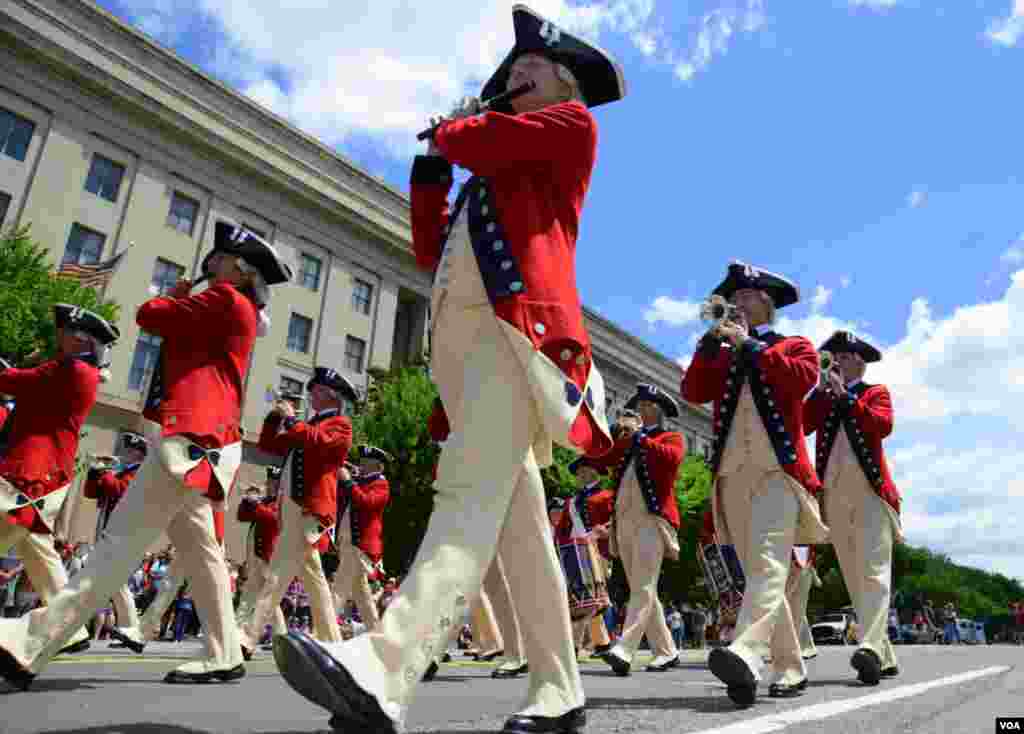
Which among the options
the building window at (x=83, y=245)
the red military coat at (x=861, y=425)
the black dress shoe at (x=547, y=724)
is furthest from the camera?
the building window at (x=83, y=245)

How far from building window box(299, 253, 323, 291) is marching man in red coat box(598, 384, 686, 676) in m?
29.0

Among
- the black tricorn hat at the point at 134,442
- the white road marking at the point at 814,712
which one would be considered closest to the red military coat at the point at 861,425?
the white road marking at the point at 814,712

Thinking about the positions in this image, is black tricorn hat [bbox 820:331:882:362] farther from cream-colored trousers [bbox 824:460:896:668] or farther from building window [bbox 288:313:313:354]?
building window [bbox 288:313:313:354]

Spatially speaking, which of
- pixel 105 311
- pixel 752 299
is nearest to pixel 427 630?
pixel 752 299

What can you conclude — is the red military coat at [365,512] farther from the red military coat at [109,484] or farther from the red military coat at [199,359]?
the red military coat at [199,359]

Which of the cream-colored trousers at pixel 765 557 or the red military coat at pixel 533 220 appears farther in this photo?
the cream-colored trousers at pixel 765 557

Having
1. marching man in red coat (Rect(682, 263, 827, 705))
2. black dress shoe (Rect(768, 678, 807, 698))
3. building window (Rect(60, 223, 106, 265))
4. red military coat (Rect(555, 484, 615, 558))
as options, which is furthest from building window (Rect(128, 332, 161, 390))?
black dress shoe (Rect(768, 678, 807, 698))

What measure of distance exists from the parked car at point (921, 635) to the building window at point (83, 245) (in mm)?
33965

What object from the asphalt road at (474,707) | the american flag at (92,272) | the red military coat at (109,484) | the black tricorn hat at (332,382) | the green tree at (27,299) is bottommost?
the asphalt road at (474,707)

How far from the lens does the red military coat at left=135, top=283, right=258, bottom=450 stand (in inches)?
172

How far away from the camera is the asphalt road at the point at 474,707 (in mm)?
2971

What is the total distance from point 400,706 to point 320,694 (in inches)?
8.7

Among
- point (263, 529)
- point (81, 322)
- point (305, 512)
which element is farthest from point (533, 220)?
point (263, 529)

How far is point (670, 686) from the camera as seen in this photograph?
576cm
